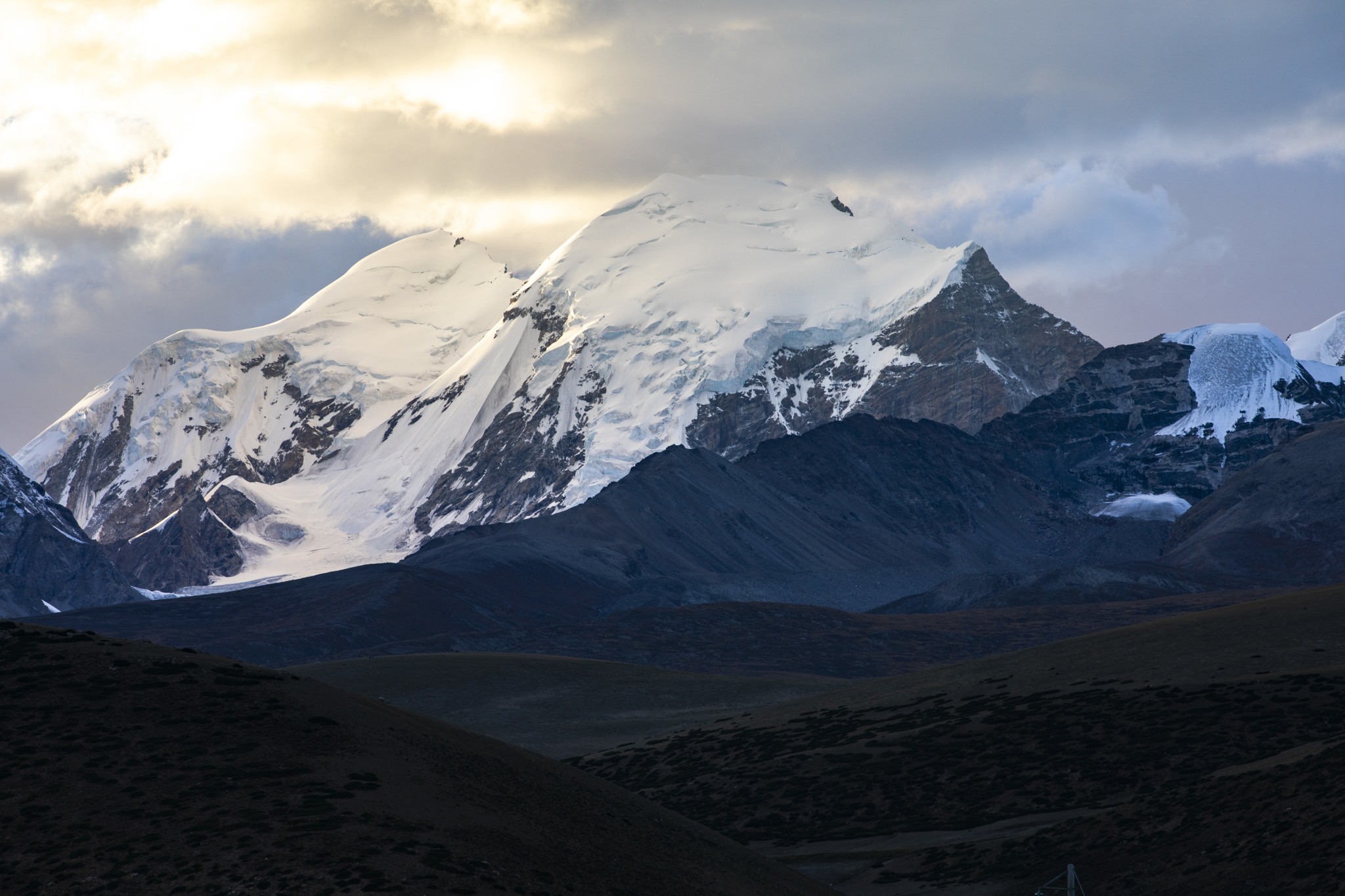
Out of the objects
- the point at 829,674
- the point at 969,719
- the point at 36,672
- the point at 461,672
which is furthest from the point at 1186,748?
the point at 829,674

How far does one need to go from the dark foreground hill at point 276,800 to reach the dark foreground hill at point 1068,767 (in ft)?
36.7

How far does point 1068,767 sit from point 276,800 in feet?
138

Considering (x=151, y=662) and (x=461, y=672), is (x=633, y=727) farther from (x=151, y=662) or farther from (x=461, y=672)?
(x=151, y=662)

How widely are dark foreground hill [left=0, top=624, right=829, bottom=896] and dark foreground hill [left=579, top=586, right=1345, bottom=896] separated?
11.2m

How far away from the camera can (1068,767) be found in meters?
69.1

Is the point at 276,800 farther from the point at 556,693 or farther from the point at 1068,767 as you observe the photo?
the point at 556,693

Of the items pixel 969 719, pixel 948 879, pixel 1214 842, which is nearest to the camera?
pixel 1214 842

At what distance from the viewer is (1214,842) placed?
153 feet

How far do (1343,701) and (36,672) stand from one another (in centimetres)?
5553

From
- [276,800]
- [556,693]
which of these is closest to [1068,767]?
[276,800]

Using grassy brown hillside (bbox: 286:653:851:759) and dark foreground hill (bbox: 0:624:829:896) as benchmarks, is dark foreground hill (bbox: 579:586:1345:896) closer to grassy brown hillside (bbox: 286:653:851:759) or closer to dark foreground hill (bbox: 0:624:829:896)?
dark foreground hill (bbox: 0:624:829:896)

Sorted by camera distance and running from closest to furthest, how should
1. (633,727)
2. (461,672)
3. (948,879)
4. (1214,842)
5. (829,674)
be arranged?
(1214,842) → (948,879) → (633,727) → (461,672) → (829,674)

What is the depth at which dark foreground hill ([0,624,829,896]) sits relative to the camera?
3594 cm

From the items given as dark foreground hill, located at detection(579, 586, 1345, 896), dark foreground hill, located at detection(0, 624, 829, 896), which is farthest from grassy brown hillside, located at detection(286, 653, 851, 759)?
dark foreground hill, located at detection(0, 624, 829, 896)
